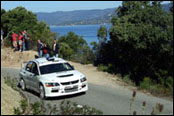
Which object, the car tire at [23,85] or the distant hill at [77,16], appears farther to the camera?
the distant hill at [77,16]

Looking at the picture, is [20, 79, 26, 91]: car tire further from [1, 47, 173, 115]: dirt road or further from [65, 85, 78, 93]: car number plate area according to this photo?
[65, 85, 78, 93]: car number plate area

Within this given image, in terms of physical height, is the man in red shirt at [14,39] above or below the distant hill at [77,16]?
below

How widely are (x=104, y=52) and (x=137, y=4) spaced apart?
15.8ft

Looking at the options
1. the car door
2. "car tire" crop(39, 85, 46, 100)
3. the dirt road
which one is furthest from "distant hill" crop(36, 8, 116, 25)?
"car tire" crop(39, 85, 46, 100)

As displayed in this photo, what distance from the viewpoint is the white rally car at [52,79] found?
47.6 feet

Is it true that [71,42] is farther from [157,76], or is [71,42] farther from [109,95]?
[109,95]

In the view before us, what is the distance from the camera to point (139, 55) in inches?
963

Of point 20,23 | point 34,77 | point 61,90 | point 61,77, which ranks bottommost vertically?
point 61,90

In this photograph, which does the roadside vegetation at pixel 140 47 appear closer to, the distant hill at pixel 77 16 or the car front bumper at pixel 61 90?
the distant hill at pixel 77 16

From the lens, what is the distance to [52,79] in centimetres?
1461

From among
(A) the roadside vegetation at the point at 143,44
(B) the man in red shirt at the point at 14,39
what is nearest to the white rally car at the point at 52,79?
(A) the roadside vegetation at the point at 143,44

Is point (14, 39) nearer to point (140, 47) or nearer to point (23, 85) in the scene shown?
point (140, 47)

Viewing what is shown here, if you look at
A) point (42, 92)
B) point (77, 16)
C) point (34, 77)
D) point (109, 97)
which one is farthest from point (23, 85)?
point (77, 16)

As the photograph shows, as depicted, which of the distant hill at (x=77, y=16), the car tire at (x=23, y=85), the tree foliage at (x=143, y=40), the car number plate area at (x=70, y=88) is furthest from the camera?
the tree foliage at (x=143, y=40)
